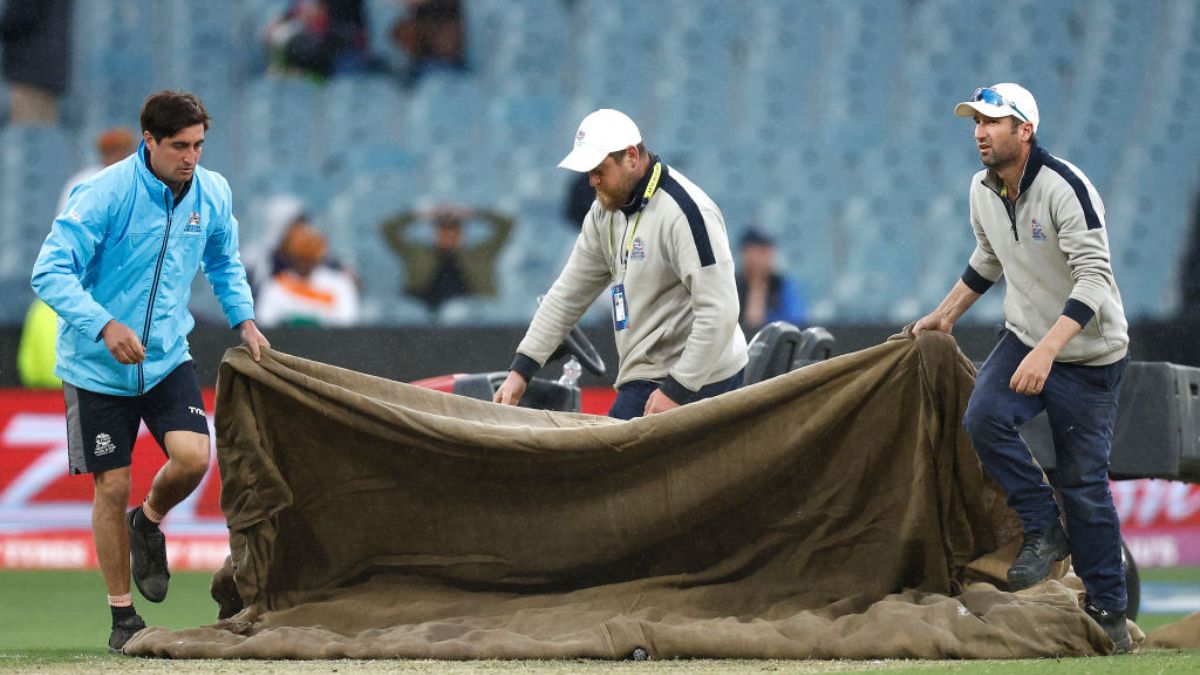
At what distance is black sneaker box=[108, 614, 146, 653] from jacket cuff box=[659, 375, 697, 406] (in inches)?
77.1

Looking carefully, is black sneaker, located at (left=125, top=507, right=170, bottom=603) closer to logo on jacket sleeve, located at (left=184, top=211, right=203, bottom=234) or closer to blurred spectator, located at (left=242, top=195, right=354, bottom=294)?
logo on jacket sleeve, located at (left=184, top=211, right=203, bottom=234)

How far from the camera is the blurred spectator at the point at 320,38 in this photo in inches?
527

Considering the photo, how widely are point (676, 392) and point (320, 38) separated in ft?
26.9

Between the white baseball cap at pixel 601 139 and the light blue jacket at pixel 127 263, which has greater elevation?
the white baseball cap at pixel 601 139

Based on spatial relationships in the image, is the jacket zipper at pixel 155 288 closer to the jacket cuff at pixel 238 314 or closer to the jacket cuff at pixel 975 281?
the jacket cuff at pixel 238 314

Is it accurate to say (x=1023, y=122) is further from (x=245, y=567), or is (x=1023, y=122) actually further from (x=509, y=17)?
(x=509, y=17)

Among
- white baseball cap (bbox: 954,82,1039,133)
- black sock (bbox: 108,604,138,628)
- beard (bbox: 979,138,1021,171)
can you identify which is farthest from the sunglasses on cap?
black sock (bbox: 108,604,138,628)

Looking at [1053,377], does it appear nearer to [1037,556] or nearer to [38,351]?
[1037,556]

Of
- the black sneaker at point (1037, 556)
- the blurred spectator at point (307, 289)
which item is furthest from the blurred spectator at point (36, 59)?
the black sneaker at point (1037, 556)

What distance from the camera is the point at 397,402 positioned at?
5.94 m

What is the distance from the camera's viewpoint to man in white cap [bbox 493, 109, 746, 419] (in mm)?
6070

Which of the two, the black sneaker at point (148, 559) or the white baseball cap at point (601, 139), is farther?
the white baseball cap at point (601, 139)

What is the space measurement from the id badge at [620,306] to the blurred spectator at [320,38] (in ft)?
24.7

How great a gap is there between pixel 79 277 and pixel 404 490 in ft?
4.21
